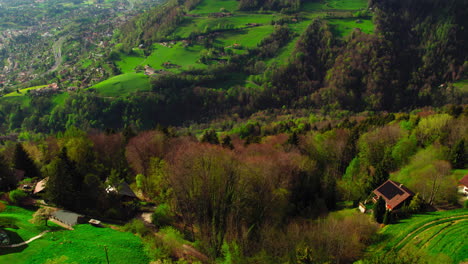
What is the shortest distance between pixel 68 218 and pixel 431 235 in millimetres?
43232

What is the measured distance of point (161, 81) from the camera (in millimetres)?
148875

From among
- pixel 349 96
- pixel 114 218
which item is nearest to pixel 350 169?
pixel 114 218

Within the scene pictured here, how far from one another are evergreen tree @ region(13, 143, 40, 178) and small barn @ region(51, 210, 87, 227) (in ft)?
71.1

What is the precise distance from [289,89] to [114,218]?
5202 inches

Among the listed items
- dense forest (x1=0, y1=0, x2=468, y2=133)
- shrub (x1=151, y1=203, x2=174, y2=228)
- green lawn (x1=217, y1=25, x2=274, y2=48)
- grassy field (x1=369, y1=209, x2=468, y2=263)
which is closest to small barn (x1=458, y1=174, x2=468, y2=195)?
grassy field (x1=369, y1=209, x2=468, y2=263)

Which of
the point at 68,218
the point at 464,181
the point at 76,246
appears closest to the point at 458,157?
the point at 464,181

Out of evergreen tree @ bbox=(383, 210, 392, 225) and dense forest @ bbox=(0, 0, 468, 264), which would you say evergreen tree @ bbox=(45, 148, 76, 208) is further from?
evergreen tree @ bbox=(383, 210, 392, 225)

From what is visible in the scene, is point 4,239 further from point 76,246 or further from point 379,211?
point 379,211

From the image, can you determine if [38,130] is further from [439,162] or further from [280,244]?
[439,162]

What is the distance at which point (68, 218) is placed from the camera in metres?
37.2

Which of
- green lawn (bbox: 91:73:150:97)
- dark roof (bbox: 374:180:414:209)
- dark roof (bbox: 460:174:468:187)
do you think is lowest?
green lawn (bbox: 91:73:150:97)

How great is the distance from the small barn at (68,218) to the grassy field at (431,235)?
35.6 m

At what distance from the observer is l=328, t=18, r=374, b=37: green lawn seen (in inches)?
6978

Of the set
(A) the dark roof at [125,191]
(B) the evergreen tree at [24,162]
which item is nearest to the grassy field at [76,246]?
(A) the dark roof at [125,191]
